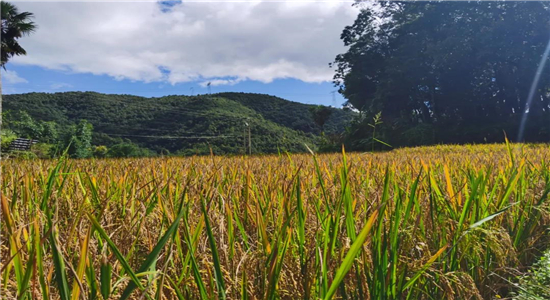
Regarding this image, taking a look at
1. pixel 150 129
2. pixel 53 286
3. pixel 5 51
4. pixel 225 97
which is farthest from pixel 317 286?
pixel 225 97

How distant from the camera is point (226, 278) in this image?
905 mm

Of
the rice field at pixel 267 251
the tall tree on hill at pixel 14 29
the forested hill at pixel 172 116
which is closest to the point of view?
the rice field at pixel 267 251

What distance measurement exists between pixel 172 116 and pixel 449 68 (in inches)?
2145

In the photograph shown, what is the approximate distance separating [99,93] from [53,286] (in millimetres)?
84073

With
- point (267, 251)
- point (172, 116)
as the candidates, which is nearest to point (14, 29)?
point (267, 251)

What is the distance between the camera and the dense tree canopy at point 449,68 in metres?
21.2

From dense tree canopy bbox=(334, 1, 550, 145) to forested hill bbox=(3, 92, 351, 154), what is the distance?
73.4 feet

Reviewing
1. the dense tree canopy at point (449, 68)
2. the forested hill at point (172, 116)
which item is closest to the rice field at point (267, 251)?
the dense tree canopy at point (449, 68)

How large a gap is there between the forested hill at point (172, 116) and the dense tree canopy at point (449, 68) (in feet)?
73.4

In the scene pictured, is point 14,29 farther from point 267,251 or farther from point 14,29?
point 267,251

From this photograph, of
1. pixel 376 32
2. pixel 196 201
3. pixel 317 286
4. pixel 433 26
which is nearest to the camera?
pixel 317 286

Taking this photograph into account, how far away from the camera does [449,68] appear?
77.9ft

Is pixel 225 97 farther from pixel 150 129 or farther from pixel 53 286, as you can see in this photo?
pixel 53 286

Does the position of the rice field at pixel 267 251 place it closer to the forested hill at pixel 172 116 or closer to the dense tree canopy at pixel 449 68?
the dense tree canopy at pixel 449 68
